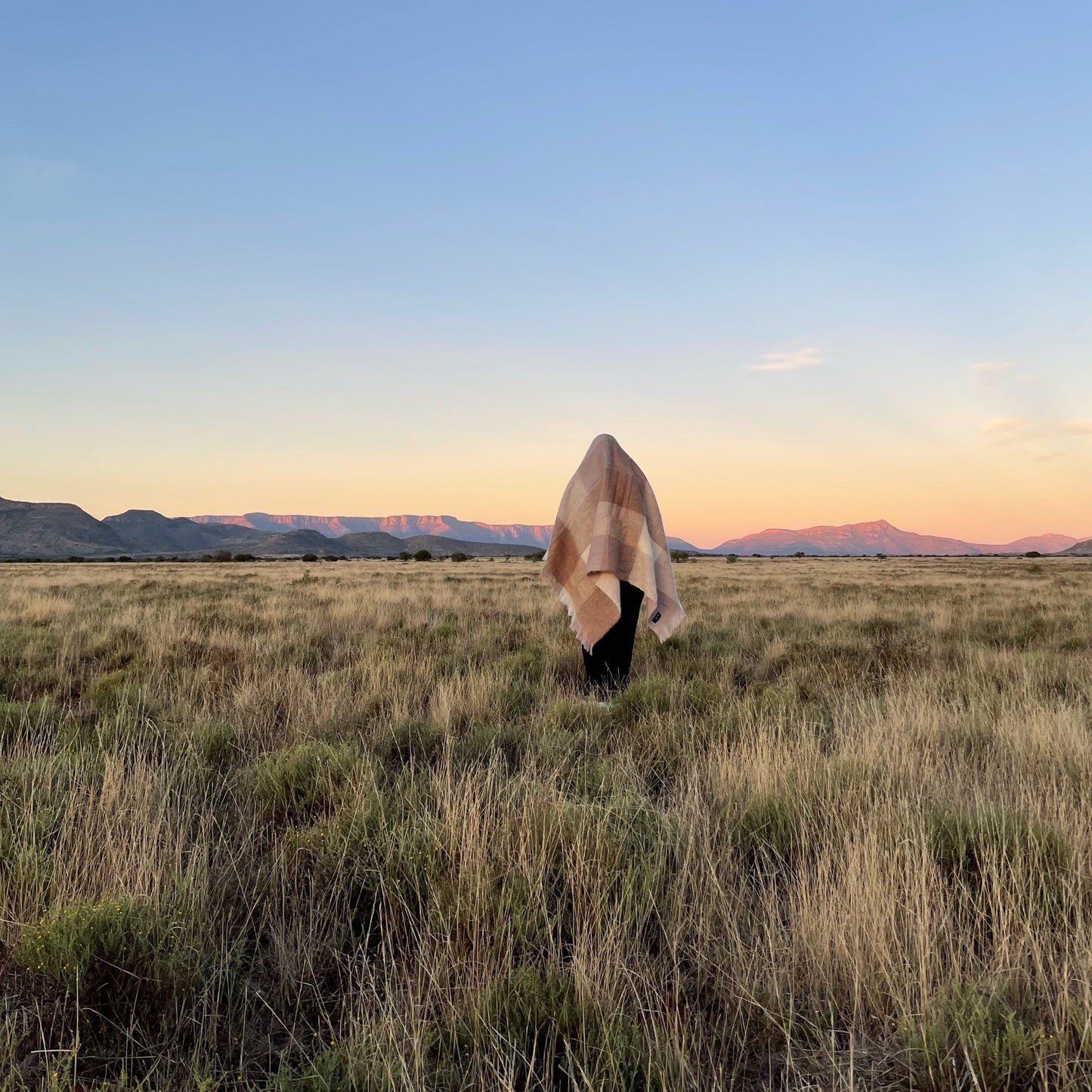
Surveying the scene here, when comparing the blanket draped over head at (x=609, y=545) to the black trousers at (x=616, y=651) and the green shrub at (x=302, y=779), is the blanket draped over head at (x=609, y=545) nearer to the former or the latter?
the black trousers at (x=616, y=651)

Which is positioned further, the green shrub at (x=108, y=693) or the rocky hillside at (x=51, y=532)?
the rocky hillside at (x=51, y=532)

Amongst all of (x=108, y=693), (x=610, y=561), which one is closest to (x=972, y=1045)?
(x=610, y=561)

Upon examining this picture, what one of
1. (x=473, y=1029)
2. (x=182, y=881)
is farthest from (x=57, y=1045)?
(x=473, y=1029)

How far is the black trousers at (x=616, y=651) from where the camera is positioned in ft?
20.4

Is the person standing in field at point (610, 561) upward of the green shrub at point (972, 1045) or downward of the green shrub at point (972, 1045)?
upward

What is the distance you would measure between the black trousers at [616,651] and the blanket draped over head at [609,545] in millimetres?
189

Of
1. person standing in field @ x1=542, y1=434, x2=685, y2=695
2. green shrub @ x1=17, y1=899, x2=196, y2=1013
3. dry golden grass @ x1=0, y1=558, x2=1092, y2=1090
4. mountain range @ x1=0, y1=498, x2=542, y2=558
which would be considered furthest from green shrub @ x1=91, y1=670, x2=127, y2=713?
mountain range @ x1=0, y1=498, x2=542, y2=558

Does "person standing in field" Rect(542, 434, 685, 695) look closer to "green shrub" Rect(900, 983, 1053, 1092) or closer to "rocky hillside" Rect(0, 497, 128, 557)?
"green shrub" Rect(900, 983, 1053, 1092)

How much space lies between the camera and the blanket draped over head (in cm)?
582

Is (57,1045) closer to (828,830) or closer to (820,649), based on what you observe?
(828,830)

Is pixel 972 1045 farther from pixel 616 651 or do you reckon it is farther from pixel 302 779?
pixel 616 651

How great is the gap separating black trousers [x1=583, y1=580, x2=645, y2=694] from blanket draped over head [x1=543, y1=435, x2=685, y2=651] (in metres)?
0.19

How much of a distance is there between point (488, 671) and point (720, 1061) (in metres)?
4.87

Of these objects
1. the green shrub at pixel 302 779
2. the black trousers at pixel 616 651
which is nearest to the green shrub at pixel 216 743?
the green shrub at pixel 302 779
